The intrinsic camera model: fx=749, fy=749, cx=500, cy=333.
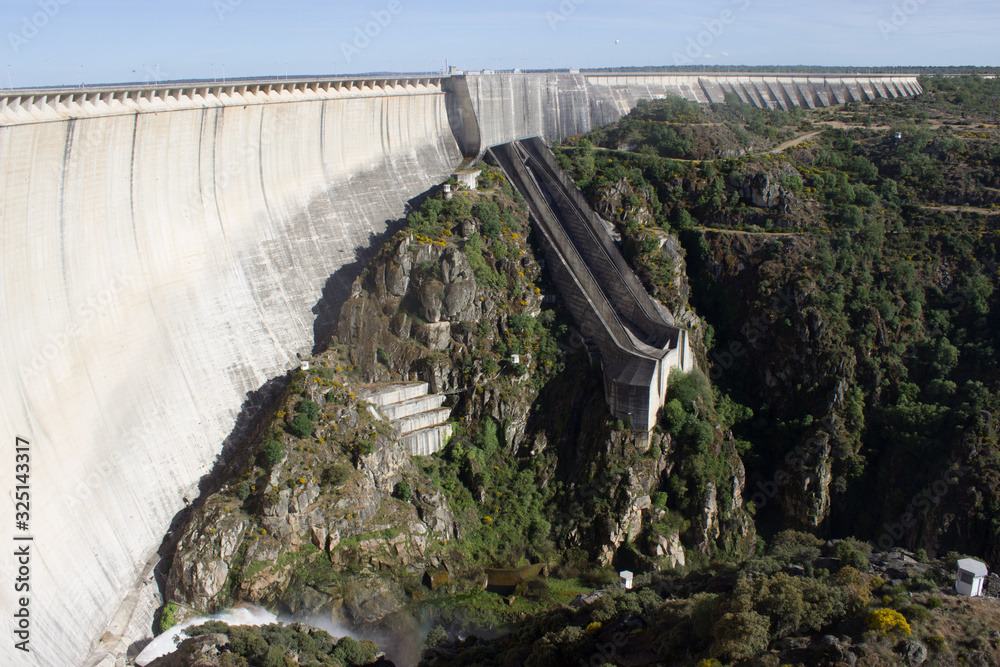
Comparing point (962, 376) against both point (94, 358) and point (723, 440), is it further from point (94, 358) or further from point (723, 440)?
point (94, 358)

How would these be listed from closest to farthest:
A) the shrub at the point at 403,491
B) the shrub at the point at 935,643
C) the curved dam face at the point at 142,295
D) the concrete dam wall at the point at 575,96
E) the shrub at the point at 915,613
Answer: the shrub at the point at 935,643, the shrub at the point at 915,613, the curved dam face at the point at 142,295, the shrub at the point at 403,491, the concrete dam wall at the point at 575,96

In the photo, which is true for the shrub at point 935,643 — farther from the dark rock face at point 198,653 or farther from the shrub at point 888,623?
the dark rock face at point 198,653

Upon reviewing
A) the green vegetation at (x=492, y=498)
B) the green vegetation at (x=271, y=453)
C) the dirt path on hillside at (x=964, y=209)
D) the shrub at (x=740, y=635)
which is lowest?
the green vegetation at (x=492, y=498)

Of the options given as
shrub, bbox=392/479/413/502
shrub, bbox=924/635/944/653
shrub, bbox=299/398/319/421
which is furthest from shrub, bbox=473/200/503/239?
shrub, bbox=924/635/944/653

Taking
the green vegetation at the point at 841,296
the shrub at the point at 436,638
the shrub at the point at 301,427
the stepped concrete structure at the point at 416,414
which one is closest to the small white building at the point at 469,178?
the green vegetation at the point at 841,296

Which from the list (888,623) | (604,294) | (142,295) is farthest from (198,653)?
(604,294)

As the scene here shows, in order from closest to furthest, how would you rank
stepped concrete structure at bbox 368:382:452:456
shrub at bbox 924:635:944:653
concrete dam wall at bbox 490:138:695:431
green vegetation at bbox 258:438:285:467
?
shrub at bbox 924:635:944:653 < green vegetation at bbox 258:438:285:467 < stepped concrete structure at bbox 368:382:452:456 < concrete dam wall at bbox 490:138:695:431

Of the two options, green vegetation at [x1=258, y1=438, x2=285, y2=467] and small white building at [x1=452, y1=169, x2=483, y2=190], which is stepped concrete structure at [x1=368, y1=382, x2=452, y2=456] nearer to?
green vegetation at [x1=258, y1=438, x2=285, y2=467]

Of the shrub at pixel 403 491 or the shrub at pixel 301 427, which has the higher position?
the shrub at pixel 301 427
